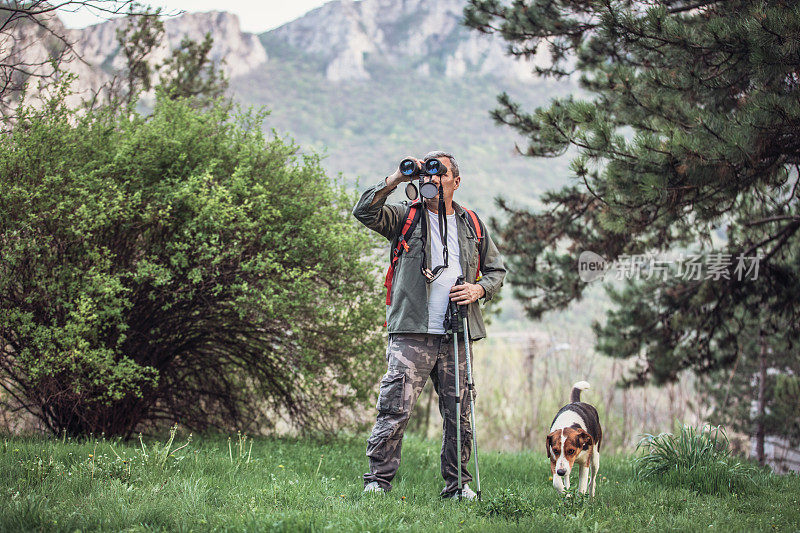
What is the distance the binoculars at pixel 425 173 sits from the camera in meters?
3.86

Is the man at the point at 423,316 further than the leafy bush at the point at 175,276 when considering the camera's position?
No

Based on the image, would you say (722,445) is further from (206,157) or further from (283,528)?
(206,157)

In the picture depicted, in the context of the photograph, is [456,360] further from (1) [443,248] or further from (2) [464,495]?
(2) [464,495]

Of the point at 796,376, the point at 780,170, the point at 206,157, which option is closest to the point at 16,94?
the point at 206,157

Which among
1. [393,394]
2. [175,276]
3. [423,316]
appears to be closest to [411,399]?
[393,394]

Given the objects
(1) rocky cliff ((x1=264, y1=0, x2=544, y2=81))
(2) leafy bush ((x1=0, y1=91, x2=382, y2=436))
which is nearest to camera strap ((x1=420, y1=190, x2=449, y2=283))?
(2) leafy bush ((x1=0, y1=91, x2=382, y2=436))

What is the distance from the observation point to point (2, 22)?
4.95m

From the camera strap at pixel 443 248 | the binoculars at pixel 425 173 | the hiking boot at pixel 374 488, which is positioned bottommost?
the hiking boot at pixel 374 488

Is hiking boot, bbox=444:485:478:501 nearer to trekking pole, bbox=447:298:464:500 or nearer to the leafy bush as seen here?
trekking pole, bbox=447:298:464:500

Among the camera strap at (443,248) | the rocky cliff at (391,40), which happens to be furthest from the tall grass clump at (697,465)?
the rocky cliff at (391,40)

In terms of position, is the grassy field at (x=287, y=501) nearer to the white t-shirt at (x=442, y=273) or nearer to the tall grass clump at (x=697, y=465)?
the tall grass clump at (x=697, y=465)

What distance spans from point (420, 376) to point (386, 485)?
0.70m

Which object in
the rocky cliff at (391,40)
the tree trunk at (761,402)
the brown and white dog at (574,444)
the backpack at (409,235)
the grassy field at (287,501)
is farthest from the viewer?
the rocky cliff at (391,40)

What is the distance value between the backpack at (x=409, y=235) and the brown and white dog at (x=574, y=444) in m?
1.08
